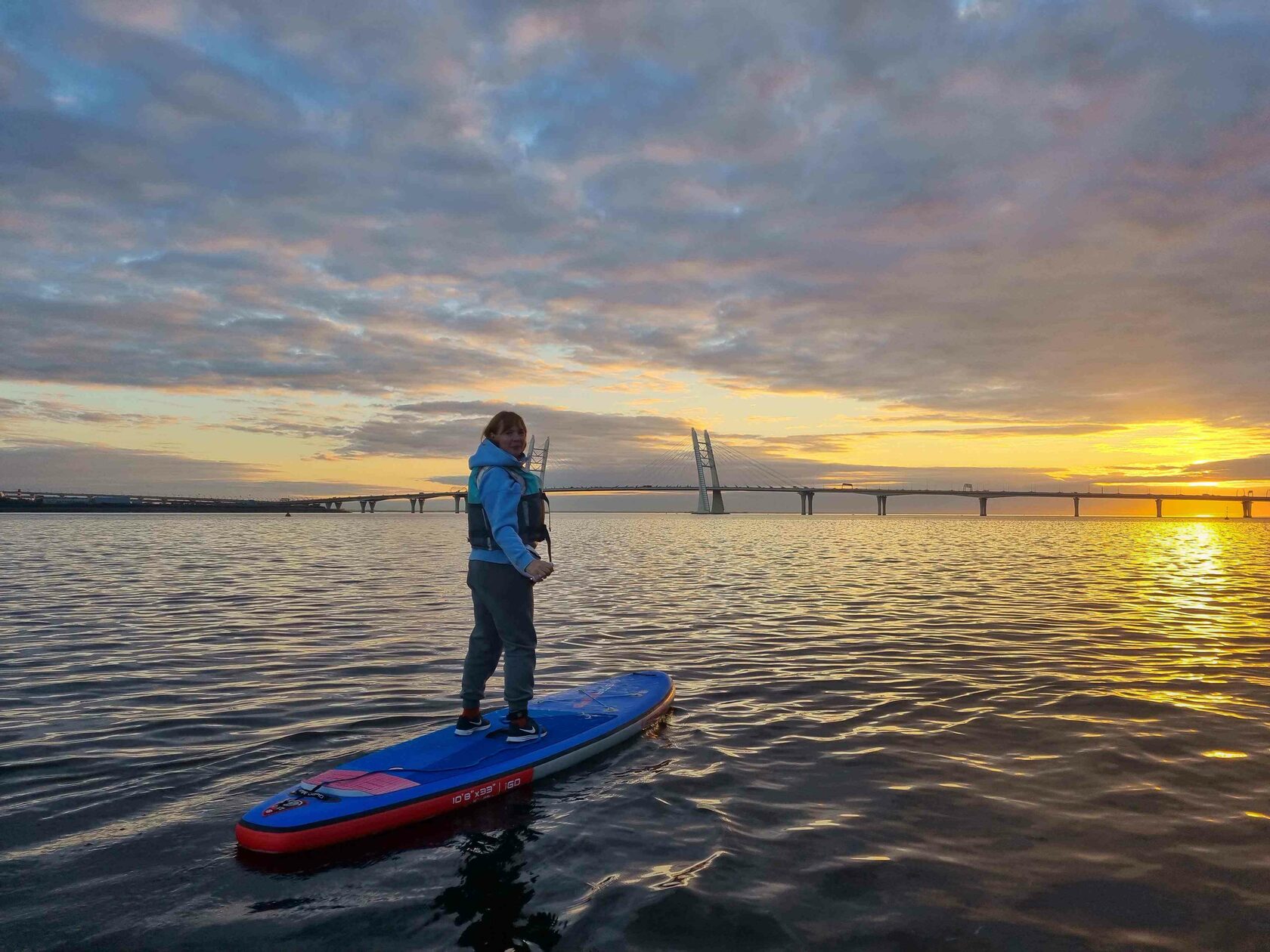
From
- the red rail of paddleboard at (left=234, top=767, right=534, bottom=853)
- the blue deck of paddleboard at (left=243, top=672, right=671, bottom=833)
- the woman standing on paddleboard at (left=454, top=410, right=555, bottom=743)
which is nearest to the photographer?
the red rail of paddleboard at (left=234, top=767, right=534, bottom=853)

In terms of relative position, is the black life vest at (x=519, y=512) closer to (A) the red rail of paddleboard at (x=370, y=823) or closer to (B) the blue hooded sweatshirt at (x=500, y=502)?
(B) the blue hooded sweatshirt at (x=500, y=502)

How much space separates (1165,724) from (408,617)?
41.1ft

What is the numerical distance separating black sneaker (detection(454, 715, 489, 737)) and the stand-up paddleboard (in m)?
0.07

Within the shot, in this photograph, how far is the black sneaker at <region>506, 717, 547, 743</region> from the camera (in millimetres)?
6586

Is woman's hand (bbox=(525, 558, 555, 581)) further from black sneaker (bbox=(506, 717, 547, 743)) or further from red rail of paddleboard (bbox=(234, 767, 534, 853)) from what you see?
red rail of paddleboard (bbox=(234, 767, 534, 853))

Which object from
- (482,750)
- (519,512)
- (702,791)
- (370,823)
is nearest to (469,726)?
(482,750)

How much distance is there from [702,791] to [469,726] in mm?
2053

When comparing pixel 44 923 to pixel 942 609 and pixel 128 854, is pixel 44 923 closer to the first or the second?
pixel 128 854

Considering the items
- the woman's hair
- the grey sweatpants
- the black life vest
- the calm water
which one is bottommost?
the calm water

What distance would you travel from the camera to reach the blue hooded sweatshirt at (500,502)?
6297 millimetres

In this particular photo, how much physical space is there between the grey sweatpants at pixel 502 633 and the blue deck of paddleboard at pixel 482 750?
0.38 metres

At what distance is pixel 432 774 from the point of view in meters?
5.78

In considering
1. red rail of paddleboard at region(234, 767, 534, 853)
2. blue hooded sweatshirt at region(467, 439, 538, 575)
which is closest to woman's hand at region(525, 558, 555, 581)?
blue hooded sweatshirt at region(467, 439, 538, 575)

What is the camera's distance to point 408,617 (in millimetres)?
15641
